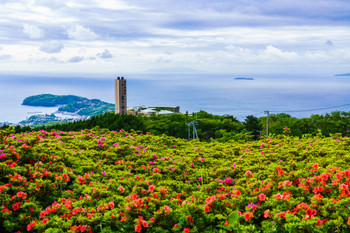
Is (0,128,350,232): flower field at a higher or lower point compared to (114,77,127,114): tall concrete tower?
lower

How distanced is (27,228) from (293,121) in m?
24.5

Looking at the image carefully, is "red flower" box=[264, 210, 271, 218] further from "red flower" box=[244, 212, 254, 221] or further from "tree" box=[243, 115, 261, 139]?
"tree" box=[243, 115, 261, 139]

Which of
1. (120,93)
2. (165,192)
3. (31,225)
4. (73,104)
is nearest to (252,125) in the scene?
(165,192)

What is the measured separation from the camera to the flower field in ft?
9.71

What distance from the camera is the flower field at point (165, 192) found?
9.71 feet

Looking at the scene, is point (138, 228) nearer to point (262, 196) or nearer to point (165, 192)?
point (165, 192)

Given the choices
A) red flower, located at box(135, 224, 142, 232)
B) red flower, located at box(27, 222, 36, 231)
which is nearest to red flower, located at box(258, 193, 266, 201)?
red flower, located at box(135, 224, 142, 232)

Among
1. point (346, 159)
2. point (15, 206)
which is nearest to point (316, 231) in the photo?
point (346, 159)

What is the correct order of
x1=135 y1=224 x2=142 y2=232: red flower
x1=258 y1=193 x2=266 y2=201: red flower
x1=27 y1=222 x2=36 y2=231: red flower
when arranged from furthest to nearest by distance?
1. x1=258 y1=193 x2=266 y2=201: red flower
2. x1=27 y1=222 x2=36 y2=231: red flower
3. x1=135 y1=224 x2=142 y2=232: red flower

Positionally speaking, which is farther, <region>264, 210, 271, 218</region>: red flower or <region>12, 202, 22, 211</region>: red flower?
<region>12, 202, 22, 211</region>: red flower

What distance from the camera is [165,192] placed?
3.69m

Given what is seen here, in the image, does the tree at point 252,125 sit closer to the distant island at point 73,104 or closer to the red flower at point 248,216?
the red flower at point 248,216

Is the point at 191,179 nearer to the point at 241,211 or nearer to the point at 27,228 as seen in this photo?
the point at 241,211

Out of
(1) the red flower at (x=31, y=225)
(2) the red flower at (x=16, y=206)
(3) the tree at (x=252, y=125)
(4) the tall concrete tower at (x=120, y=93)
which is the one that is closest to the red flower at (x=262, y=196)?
(1) the red flower at (x=31, y=225)
